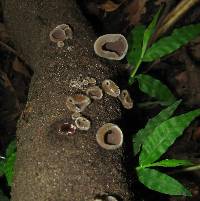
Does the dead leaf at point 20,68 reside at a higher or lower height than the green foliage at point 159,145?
lower

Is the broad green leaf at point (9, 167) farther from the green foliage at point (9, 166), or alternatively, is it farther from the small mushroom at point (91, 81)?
the small mushroom at point (91, 81)

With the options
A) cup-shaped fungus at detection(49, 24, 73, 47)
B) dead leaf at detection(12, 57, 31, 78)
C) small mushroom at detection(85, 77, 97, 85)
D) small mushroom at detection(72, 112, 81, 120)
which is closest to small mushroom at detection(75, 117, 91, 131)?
small mushroom at detection(72, 112, 81, 120)

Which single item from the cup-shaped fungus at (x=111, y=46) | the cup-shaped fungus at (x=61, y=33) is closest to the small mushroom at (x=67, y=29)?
the cup-shaped fungus at (x=61, y=33)

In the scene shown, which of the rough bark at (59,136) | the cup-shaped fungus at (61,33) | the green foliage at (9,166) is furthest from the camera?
the green foliage at (9,166)

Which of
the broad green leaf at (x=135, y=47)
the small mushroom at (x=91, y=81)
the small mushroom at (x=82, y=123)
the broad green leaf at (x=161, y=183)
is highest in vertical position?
the small mushroom at (x=91, y=81)

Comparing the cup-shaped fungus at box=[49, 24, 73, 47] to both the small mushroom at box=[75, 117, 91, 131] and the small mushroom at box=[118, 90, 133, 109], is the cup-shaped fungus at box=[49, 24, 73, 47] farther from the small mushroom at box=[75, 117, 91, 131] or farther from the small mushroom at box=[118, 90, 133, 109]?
the small mushroom at box=[75, 117, 91, 131]

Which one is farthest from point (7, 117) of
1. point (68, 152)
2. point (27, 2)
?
point (68, 152)

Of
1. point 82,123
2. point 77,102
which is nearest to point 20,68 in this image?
point 77,102

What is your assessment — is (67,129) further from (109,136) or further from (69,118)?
(109,136)
